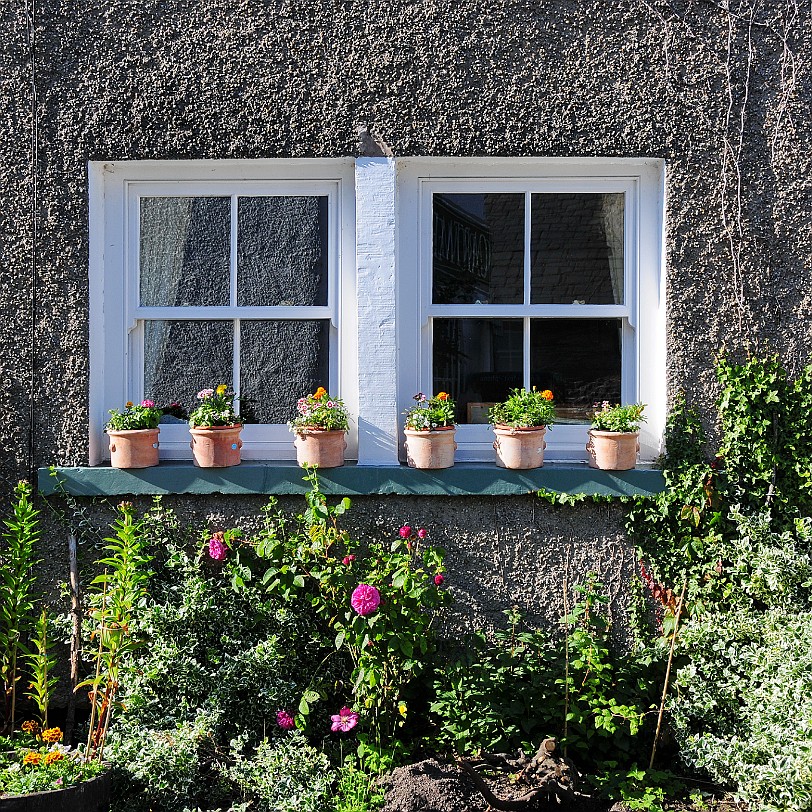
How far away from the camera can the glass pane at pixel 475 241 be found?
13.1 feet

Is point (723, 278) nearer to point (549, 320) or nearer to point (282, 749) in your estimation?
point (549, 320)

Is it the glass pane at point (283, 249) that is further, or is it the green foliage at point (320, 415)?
the glass pane at point (283, 249)

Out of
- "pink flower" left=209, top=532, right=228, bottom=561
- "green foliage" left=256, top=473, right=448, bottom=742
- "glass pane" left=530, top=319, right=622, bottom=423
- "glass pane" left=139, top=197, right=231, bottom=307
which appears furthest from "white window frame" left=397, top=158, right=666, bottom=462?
"pink flower" left=209, top=532, right=228, bottom=561

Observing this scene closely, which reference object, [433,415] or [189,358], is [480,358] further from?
[189,358]

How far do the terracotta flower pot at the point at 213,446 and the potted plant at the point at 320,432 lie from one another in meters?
0.32

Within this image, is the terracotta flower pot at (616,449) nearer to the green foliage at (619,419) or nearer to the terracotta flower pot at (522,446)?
the green foliage at (619,419)

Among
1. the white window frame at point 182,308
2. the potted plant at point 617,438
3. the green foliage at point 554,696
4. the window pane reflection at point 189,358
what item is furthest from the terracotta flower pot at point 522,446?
the window pane reflection at point 189,358

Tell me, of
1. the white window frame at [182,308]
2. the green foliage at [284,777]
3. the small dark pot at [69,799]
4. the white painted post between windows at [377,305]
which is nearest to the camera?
the small dark pot at [69,799]

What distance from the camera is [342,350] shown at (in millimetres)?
3988

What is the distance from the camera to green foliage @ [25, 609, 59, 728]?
3.60m

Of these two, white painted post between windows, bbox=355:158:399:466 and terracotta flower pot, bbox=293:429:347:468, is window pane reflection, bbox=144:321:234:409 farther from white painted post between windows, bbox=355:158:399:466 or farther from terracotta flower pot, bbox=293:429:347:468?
white painted post between windows, bbox=355:158:399:466

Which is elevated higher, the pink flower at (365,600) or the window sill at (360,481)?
the window sill at (360,481)

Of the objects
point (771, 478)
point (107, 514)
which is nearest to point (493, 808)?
point (771, 478)

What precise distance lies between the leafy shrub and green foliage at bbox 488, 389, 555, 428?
3.77 ft
